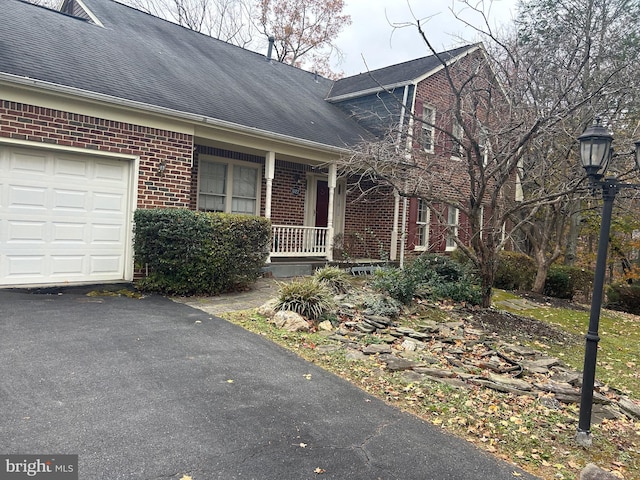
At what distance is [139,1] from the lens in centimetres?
2225

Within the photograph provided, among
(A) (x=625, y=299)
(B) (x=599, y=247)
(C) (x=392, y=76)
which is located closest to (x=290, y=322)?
(B) (x=599, y=247)

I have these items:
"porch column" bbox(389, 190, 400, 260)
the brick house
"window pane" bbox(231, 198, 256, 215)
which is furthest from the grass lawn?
"porch column" bbox(389, 190, 400, 260)

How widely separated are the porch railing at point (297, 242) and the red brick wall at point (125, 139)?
2691 mm

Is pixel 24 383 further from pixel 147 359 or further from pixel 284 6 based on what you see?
pixel 284 6

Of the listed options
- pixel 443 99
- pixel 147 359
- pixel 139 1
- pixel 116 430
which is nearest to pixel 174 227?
pixel 147 359

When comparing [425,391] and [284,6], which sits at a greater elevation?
[284,6]

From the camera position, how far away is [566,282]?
44.2 ft

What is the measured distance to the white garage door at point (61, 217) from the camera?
6855mm

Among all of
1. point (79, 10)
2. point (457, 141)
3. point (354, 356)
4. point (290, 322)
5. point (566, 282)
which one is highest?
point (79, 10)

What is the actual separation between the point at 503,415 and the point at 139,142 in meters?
6.88

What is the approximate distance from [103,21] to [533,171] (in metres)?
10.4

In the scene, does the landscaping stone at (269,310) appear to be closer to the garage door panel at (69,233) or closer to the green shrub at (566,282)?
the garage door panel at (69,233)

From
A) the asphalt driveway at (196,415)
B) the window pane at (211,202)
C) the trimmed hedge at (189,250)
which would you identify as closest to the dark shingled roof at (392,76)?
the window pane at (211,202)

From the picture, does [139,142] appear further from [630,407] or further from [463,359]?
[630,407]
